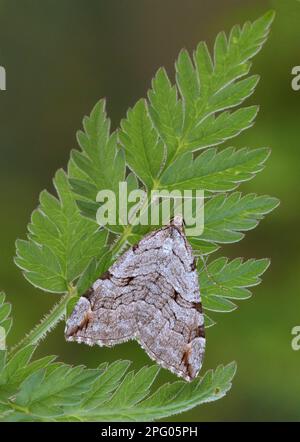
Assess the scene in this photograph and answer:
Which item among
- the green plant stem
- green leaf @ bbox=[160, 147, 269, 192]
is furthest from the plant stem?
green leaf @ bbox=[160, 147, 269, 192]

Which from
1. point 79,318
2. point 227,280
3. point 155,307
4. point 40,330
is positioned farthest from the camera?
point 155,307

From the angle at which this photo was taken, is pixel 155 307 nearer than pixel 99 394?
No

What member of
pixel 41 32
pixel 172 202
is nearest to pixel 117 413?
pixel 172 202

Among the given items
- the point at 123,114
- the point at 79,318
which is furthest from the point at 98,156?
the point at 123,114

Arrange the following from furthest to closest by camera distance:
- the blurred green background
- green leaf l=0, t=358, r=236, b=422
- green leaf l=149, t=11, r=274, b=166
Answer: the blurred green background, green leaf l=149, t=11, r=274, b=166, green leaf l=0, t=358, r=236, b=422

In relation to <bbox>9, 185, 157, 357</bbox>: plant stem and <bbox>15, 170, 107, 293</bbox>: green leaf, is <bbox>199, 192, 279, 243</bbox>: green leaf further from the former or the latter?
<bbox>15, 170, 107, 293</bbox>: green leaf

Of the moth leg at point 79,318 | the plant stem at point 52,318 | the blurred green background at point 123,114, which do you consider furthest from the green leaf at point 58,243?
the blurred green background at point 123,114

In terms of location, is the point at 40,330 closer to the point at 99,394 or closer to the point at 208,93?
the point at 99,394
